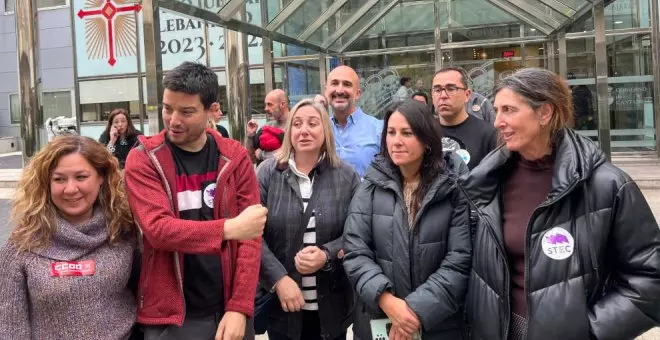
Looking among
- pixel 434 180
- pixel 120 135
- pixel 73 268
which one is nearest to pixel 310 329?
pixel 434 180

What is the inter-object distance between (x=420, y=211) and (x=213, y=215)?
80 cm

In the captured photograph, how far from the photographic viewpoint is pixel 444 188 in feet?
7.67

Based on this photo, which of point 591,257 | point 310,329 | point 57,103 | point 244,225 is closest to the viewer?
point 591,257

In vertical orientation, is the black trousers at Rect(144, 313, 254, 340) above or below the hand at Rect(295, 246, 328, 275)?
below

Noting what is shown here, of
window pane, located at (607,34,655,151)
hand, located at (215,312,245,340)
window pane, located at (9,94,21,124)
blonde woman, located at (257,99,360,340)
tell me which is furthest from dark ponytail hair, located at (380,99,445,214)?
window pane, located at (9,94,21,124)

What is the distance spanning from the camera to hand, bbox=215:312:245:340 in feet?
6.68

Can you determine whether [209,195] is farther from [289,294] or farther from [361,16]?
[361,16]

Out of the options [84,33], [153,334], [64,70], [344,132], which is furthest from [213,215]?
[64,70]

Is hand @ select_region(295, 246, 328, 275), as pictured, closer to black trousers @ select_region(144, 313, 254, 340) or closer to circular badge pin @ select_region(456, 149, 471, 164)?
black trousers @ select_region(144, 313, 254, 340)

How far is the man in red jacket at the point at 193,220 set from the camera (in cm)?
195

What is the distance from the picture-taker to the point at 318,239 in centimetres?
266

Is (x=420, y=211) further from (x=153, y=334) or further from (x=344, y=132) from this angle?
(x=344, y=132)

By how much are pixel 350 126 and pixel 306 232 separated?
120 centimetres

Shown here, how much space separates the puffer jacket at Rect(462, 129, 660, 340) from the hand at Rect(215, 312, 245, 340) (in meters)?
0.98
